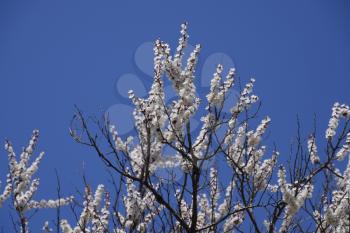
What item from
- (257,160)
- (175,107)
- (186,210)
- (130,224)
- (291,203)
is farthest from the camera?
(186,210)

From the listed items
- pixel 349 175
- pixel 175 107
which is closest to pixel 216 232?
pixel 175 107

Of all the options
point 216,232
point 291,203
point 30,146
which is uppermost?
point 30,146

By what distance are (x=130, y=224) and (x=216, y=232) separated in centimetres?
152

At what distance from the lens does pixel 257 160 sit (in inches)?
271

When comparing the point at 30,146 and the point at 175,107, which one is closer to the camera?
the point at 175,107

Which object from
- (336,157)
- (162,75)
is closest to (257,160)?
(336,157)

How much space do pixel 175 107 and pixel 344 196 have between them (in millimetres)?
3225

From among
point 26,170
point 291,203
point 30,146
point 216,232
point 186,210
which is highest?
point 30,146

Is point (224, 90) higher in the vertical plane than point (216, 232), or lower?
higher

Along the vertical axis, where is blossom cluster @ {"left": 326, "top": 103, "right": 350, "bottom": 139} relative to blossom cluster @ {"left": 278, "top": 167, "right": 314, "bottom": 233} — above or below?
above

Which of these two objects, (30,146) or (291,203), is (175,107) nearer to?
(291,203)

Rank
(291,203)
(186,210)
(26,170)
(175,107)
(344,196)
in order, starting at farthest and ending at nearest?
1. (26,170)
2. (186,210)
3. (344,196)
4. (175,107)
5. (291,203)

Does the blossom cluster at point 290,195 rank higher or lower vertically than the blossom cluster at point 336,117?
lower

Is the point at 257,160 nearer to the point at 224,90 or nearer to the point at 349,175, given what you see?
the point at 224,90
